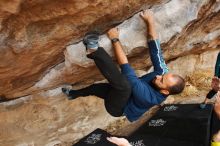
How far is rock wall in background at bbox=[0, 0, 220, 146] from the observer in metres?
3.56

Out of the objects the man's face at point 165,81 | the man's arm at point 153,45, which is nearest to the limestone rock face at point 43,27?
the man's arm at point 153,45

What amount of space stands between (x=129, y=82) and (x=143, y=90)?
187 mm

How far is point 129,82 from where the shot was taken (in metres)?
3.80

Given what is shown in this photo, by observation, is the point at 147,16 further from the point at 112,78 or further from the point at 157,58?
the point at 112,78

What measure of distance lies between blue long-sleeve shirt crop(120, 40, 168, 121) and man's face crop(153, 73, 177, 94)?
0.08 meters

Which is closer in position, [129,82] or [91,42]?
[129,82]

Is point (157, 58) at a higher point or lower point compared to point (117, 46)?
lower

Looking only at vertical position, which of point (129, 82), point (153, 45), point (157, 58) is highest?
point (153, 45)

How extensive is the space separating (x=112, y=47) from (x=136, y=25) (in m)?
0.40

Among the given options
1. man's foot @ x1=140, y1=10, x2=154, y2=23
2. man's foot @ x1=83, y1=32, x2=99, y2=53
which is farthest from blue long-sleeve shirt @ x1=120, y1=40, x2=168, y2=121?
man's foot @ x1=83, y1=32, x2=99, y2=53

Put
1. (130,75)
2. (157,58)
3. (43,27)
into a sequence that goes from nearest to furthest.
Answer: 1. (43,27)
2. (130,75)
3. (157,58)

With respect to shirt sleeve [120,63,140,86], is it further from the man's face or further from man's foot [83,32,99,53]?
man's foot [83,32,99,53]

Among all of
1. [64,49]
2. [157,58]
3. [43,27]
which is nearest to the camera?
[43,27]

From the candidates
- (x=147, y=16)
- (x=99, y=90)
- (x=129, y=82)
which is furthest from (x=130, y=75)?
(x=147, y=16)
